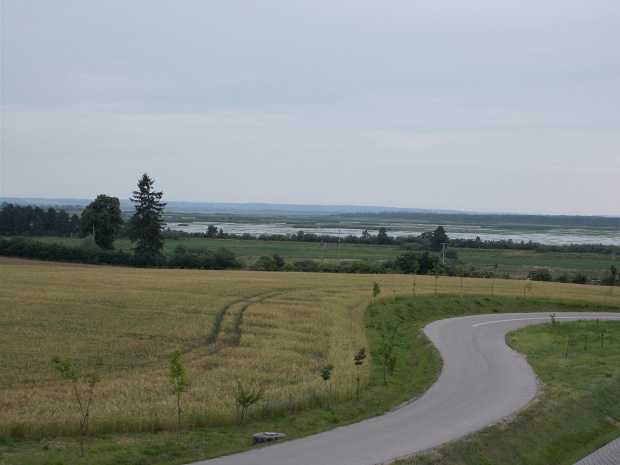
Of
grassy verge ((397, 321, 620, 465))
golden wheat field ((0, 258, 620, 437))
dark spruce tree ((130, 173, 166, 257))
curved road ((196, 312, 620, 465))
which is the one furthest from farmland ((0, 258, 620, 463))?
dark spruce tree ((130, 173, 166, 257))

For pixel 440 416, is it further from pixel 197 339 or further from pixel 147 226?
pixel 147 226

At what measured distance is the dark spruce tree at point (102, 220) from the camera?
8019 centimetres

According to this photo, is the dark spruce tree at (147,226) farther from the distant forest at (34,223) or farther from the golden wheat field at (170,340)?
the distant forest at (34,223)

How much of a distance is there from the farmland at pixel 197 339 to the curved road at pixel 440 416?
92 cm

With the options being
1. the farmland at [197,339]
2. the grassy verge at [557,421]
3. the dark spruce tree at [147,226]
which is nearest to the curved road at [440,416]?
the grassy verge at [557,421]

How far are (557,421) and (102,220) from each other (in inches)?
2848

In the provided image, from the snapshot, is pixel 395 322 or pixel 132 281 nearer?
pixel 395 322

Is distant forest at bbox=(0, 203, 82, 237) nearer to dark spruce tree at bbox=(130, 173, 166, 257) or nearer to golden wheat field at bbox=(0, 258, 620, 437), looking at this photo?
dark spruce tree at bbox=(130, 173, 166, 257)

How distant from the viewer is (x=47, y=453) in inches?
513

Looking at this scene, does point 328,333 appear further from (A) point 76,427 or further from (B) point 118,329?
(A) point 76,427

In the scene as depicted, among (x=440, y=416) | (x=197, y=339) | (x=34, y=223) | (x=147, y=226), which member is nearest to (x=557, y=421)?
(x=440, y=416)

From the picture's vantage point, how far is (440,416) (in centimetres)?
1622

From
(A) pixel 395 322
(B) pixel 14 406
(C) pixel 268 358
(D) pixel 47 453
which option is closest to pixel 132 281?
(A) pixel 395 322

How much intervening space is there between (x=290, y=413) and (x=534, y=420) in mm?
6469
